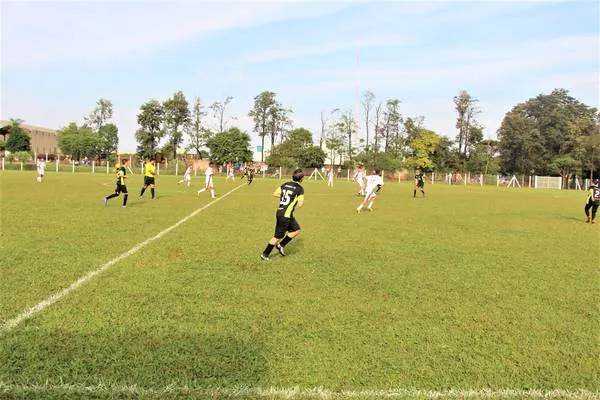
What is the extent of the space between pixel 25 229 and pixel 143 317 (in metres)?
7.42

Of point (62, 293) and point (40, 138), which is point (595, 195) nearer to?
point (62, 293)

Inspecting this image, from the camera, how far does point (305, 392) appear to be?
12.4ft

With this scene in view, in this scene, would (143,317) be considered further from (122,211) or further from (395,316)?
(122,211)

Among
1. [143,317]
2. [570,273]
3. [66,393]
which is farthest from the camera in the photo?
[570,273]

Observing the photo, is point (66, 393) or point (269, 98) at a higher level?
point (269, 98)

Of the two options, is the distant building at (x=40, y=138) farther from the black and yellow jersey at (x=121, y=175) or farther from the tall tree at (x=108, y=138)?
the black and yellow jersey at (x=121, y=175)

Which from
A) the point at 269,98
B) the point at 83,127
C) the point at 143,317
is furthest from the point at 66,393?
the point at 83,127

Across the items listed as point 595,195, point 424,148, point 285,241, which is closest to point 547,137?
point 424,148

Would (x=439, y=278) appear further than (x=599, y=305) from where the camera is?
Yes

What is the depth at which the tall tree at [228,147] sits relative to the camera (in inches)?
3071

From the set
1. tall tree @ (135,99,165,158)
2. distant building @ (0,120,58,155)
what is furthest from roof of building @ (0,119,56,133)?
tall tree @ (135,99,165,158)

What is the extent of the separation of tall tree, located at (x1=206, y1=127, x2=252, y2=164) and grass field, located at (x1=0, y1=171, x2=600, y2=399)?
6780cm

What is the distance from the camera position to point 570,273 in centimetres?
830

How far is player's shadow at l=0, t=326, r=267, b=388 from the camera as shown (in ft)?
12.7
